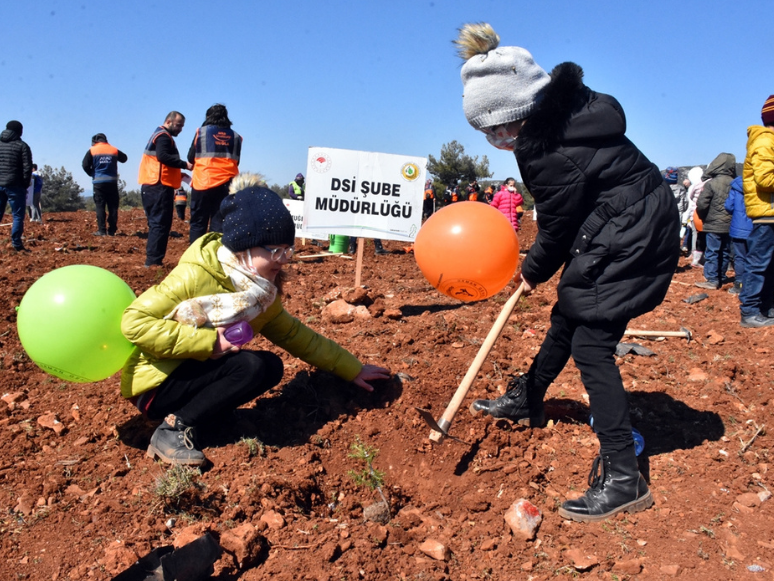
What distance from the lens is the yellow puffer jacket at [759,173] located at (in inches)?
213

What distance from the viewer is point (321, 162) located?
6.71 meters

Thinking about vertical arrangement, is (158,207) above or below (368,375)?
above

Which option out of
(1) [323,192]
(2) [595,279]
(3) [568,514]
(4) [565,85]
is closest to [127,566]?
(3) [568,514]

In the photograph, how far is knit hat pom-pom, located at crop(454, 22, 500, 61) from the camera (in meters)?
2.62

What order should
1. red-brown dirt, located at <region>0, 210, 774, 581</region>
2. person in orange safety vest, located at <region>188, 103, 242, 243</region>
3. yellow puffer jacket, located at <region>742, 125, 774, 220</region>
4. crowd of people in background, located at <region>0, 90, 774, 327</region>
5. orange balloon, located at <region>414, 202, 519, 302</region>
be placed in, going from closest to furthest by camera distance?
red-brown dirt, located at <region>0, 210, 774, 581</region>, orange balloon, located at <region>414, 202, 519, 302</region>, yellow puffer jacket, located at <region>742, 125, 774, 220</region>, crowd of people in background, located at <region>0, 90, 774, 327</region>, person in orange safety vest, located at <region>188, 103, 242, 243</region>

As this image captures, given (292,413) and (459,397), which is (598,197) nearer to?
(459,397)

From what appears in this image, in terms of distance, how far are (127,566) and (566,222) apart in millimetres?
2250

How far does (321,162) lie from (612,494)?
16.3ft

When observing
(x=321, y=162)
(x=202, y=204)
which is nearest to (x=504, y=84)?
(x=321, y=162)

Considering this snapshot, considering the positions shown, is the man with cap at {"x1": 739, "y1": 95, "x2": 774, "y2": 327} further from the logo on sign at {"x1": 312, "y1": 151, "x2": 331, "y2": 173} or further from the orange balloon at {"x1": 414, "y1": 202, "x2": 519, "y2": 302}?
the logo on sign at {"x1": 312, "y1": 151, "x2": 331, "y2": 173}

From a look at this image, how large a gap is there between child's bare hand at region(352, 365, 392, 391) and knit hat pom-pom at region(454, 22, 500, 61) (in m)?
1.89

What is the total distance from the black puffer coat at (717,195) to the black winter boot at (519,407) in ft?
19.3

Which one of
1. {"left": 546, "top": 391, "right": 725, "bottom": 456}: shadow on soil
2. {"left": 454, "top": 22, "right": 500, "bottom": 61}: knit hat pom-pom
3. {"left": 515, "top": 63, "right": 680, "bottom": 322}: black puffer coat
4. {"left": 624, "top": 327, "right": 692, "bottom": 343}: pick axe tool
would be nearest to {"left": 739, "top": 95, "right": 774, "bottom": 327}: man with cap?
{"left": 624, "top": 327, "right": 692, "bottom": 343}: pick axe tool

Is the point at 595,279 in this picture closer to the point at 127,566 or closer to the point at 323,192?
the point at 127,566
